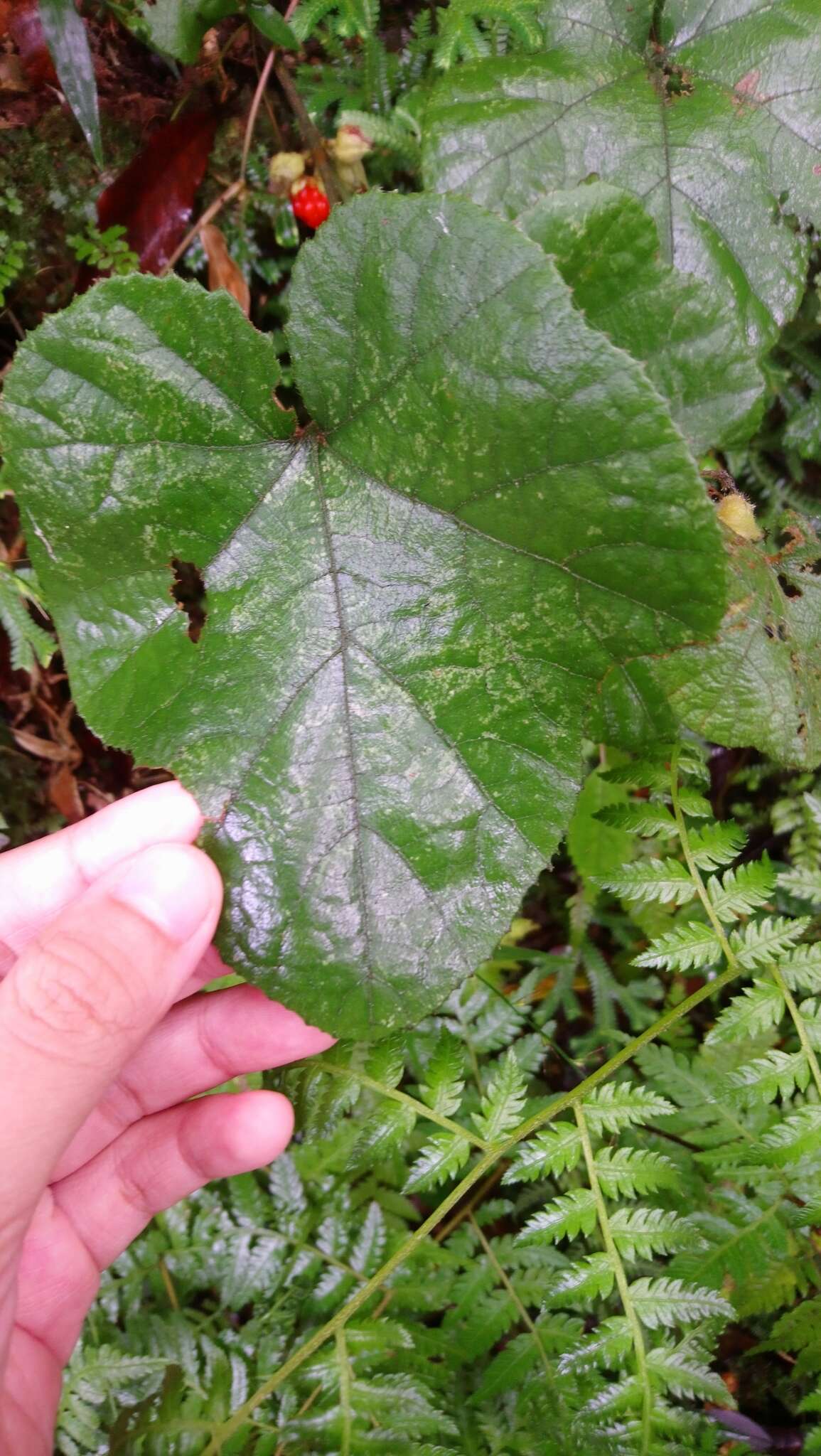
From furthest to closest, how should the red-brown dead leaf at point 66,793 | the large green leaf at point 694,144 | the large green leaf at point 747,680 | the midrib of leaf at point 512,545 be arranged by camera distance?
1. the red-brown dead leaf at point 66,793
2. the large green leaf at point 694,144
3. the large green leaf at point 747,680
4. the midrib of leaf at point 512,545

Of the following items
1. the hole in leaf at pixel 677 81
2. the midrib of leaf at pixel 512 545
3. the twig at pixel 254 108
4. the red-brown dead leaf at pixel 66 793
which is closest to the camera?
the midrib of leaf at pixel 512 545

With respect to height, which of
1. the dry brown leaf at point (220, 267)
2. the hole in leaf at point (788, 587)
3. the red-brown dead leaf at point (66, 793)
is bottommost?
the red-brown dead leaf at point (66, 793)

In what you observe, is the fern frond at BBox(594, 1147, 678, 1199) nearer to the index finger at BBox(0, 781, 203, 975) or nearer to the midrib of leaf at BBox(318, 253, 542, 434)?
the index finger at BBox(0, 781, 203, 975)

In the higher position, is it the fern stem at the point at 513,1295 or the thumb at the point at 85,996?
the thumb at the point at 85,996

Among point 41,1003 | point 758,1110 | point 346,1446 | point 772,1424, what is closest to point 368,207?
point 41,1003

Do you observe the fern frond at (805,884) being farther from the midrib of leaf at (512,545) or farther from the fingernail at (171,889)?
the fingernail at (171,889)

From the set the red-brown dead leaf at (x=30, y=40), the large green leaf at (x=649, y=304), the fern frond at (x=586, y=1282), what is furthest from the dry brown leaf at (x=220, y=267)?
the fern frond at (x=586, y=1282)

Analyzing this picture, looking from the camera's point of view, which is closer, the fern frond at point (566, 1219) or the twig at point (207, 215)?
the fern frond at point (566, 1219)
